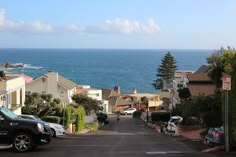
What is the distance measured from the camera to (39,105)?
46875mm

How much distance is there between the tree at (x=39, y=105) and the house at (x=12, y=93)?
698 millimetres

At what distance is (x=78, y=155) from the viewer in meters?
16.2

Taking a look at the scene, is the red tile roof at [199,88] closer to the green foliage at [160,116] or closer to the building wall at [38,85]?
the green foliage at [160,116]

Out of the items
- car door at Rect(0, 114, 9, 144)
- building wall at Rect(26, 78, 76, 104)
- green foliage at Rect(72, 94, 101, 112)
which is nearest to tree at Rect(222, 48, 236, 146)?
car door at Rect(0, 114, 9, 144)

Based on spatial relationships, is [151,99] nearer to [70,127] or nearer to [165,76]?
[165,76]

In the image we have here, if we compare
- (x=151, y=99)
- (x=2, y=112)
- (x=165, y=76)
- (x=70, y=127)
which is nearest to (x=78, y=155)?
(x=2, y=112)

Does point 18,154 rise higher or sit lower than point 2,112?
lower

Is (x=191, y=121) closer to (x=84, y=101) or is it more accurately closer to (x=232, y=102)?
(x=232, y=102)

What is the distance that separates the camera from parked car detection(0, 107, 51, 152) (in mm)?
16281

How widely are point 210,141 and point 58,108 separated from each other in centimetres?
2666

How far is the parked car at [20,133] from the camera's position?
16281mm

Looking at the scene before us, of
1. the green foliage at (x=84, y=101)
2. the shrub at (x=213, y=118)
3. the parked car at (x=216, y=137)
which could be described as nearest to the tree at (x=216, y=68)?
the shrub at (x=213, y=118)

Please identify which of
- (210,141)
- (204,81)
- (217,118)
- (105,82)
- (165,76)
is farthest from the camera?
(105,82)

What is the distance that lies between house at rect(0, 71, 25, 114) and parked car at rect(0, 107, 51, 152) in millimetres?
20620
